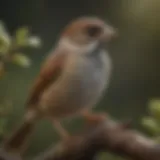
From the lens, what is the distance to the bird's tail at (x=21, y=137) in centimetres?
130

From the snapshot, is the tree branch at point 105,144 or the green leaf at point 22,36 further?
the green leaf at point 22,36

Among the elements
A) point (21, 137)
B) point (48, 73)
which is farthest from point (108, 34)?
point (21, 137)

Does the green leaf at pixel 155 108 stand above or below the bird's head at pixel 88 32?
below

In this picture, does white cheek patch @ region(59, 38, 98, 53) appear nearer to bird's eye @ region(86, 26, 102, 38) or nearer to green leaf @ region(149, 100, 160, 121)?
bird's eye @ region(86, 26, 102, 38)

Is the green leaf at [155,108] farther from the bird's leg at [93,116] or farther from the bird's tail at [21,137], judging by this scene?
the bird's tail at [21,137]

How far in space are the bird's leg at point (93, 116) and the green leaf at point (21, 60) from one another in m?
0.19

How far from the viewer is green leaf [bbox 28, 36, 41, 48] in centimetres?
132

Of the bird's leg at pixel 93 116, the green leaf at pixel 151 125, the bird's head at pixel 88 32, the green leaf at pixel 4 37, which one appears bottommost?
the bird's leg at pixel 93 116

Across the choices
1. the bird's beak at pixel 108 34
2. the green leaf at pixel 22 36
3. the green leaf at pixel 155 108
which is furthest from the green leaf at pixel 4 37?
the green leaf at pixel 155 108

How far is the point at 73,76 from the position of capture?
4.18ft

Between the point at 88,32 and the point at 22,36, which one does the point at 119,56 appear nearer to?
the point at 88,32

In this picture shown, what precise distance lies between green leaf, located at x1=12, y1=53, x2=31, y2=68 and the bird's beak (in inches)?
8.0

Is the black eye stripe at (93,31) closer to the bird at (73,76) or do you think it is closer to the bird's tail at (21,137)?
the bird at (73,76)

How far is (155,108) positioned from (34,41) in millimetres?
350
